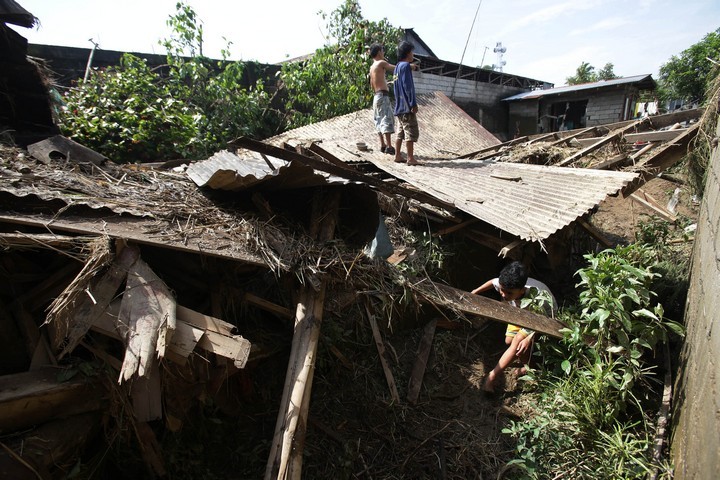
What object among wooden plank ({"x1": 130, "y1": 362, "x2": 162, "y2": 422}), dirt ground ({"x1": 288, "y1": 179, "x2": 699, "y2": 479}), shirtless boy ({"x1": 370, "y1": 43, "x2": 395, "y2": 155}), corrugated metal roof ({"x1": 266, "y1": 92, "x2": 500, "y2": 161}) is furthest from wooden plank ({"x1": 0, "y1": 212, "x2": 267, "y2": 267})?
shirtless boy ({"x1": 370, "y1": 43, "x2": 395, "y2": 155})

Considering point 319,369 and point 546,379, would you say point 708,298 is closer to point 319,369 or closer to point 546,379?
point 546,379

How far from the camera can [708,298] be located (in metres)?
2.35

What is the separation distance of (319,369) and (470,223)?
2.49 m

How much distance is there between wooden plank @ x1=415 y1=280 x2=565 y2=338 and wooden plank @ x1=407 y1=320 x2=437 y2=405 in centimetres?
103

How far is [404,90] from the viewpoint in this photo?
5.71 meters

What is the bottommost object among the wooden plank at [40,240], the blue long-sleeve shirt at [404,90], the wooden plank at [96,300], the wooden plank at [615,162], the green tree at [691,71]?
the wooden plank at [96,300]

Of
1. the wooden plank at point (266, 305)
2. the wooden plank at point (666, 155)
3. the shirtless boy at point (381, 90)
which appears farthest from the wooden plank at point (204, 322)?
the shirtless boy at point (381, 90)

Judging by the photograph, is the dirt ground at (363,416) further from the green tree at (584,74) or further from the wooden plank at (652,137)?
the green tree at (584,74)

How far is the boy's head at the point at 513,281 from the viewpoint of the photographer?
12.5 feet

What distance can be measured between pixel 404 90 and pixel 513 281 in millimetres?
3498

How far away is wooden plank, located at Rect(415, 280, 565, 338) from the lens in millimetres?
3118

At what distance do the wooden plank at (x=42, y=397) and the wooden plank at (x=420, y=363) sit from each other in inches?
104

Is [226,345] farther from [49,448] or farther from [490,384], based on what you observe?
[490,384]

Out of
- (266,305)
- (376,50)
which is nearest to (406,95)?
(376,50)
